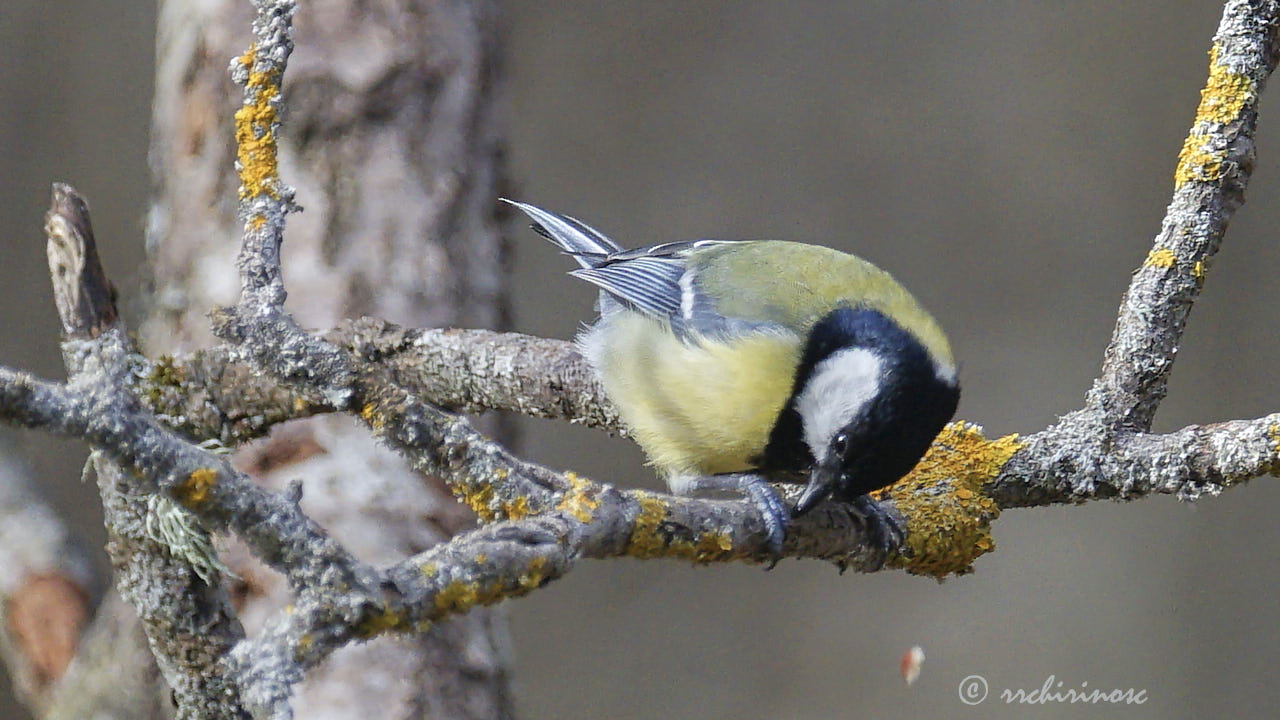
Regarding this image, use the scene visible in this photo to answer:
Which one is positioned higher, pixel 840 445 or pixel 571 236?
pixel 571 236

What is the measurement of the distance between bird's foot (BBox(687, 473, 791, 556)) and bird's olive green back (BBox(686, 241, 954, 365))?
218 mm

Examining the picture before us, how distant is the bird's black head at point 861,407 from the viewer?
1.36 metres

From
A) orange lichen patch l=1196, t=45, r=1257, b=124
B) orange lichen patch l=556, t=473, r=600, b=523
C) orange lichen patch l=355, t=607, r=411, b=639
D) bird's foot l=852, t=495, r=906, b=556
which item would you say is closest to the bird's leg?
bird's foot l=852, t=495, r=906, b=556

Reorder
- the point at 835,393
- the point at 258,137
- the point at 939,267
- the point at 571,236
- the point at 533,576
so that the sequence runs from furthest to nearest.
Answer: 1. the point at 939,267
2. the point at 571,236
3. the point at 835,393
4. the point at 258,137
5. the point at 533,576

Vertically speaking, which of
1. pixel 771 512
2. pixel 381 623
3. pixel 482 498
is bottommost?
pixel 381 623

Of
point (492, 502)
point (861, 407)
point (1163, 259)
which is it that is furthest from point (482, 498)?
point (1163, 259)

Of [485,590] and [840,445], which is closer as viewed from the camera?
[485,590]

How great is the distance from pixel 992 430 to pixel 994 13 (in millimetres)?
1143

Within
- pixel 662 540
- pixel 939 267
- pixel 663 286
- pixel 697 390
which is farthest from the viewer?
pixel 939 267

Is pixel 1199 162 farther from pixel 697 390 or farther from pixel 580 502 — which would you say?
pixel 580 502

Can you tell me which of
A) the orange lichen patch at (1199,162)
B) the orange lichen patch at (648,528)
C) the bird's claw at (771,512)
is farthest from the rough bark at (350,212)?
the orange lichen patch at (1199,162)

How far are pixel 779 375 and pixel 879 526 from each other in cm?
23

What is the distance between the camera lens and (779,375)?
1.50 m

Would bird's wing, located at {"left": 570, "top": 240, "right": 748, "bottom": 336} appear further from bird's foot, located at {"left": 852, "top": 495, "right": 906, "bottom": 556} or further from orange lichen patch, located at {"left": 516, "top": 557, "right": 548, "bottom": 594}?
orange lichen patch, located at {"left": 516, "top": 557, "right": 548, "bottom": 594}
